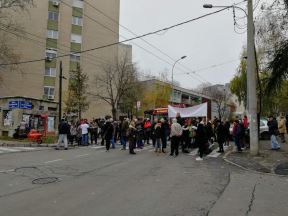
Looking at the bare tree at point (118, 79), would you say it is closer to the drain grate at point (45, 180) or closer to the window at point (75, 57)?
the window at point (75, 57)

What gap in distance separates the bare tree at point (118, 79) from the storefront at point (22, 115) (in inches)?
623

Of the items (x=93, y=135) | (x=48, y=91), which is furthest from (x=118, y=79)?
(x=93, y=135)

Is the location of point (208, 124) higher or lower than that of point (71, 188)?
higher

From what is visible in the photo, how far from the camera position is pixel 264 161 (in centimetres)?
1461

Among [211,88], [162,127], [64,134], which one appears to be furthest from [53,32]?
[211,88]

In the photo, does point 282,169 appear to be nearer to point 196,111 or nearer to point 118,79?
point 196,111

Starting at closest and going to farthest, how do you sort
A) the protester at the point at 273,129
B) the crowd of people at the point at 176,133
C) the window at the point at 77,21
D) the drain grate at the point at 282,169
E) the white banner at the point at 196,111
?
1. the drain grate at the point at 282,169
2. the crowd of people at the point at 176,133
3. the protester at the point at 273,129
4. the white banner at the point at 196,111
5. the window at the point at 77,21

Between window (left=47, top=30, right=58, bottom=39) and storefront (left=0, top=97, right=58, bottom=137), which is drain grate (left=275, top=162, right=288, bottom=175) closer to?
storefront (left=0, top=97, right=58, bottom=137)

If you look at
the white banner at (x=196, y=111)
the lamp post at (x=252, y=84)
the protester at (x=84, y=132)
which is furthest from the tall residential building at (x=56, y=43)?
the lamp post at (x=252, y=84)

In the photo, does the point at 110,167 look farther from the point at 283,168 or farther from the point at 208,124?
the point at 208,124

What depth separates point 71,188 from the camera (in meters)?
8.88

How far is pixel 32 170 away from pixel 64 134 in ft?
29.8

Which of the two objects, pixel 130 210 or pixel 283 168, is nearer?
pixel 130 210

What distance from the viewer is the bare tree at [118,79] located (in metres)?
48.2
